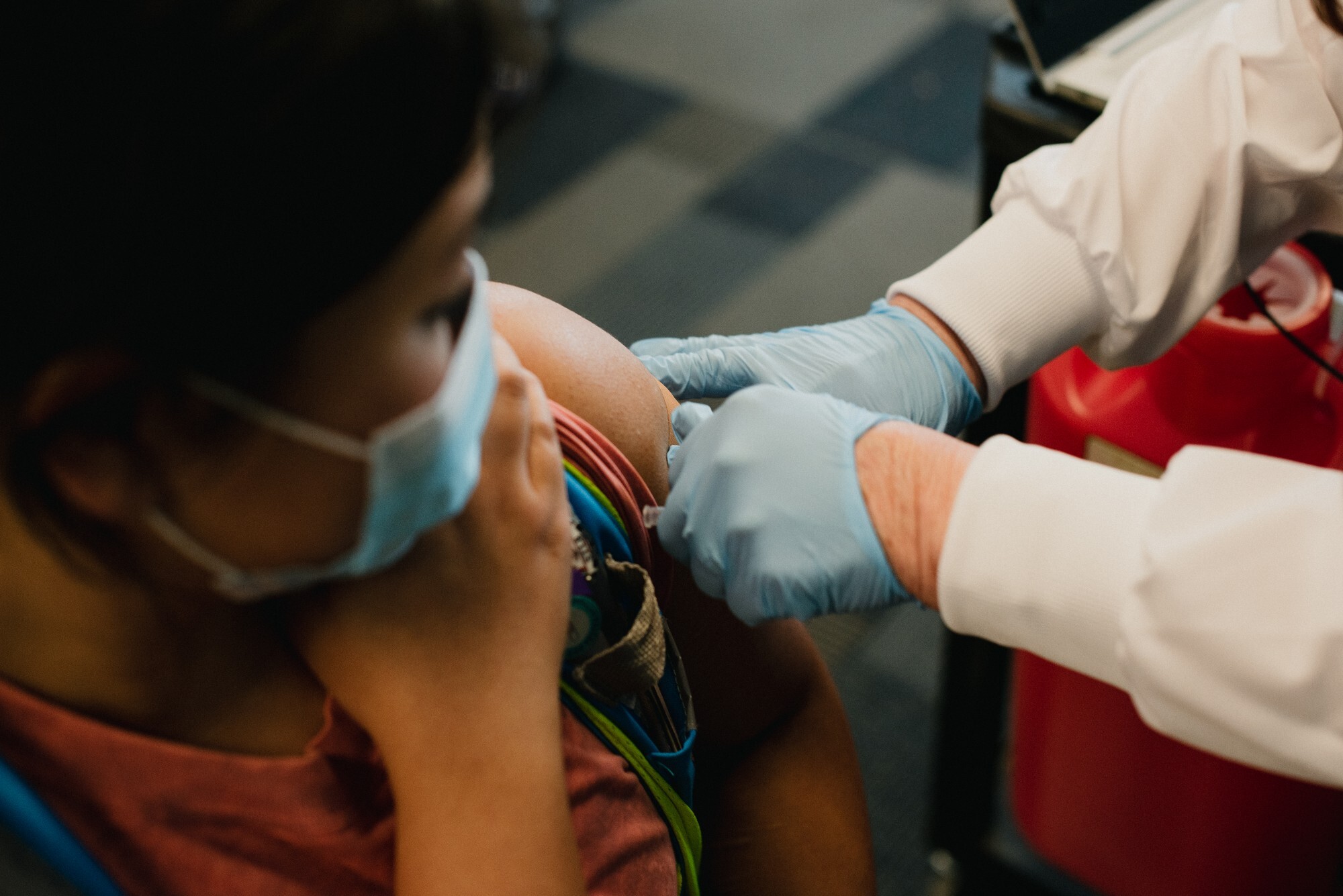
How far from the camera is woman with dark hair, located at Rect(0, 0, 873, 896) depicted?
0.44 meters

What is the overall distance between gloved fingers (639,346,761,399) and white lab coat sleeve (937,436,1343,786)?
0.89 ft

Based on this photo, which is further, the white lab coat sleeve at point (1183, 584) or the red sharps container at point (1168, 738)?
the red sharps container at point (1168, 738)

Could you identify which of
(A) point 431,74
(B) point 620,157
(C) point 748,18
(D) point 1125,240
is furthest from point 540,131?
(A) point 431,74

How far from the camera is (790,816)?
3.10 ft

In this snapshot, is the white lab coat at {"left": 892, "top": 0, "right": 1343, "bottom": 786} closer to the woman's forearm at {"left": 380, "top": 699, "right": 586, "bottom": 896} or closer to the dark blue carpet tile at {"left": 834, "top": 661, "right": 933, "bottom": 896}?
the woman's forearm at {"left": 380, "top": 699, "right": 586, "bottom": 896}

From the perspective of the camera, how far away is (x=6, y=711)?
0.62 metres

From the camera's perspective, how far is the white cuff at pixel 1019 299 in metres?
1.09

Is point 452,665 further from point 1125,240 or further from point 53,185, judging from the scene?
point 1125,240

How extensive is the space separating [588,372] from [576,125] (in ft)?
8.47

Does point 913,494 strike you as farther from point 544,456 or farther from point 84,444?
point 84,444

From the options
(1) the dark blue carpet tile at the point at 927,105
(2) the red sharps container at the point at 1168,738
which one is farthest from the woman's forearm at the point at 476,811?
(1) the dark blue carpet tile at the point at 927,105

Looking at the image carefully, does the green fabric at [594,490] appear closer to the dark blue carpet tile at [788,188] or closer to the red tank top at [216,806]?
the red tank top at [216,806]

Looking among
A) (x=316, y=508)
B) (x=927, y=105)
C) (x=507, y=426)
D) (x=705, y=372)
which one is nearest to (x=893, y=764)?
(x=705, y=372)

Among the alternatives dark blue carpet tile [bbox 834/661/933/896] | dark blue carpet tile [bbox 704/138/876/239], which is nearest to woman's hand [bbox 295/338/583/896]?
dark blue carpet tile [bbox 834/661/933/896]
